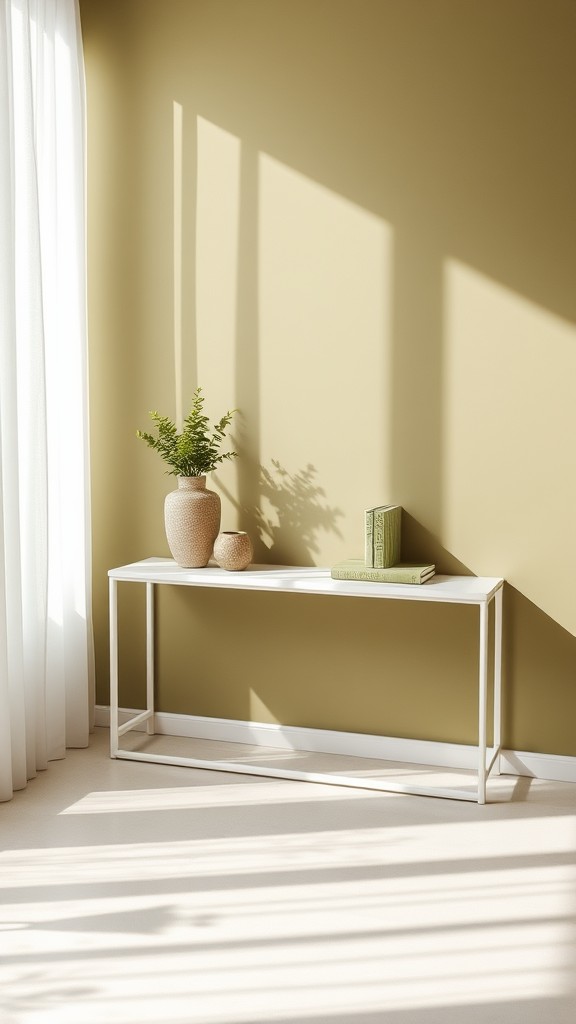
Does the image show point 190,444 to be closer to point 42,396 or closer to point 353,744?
point 42,396

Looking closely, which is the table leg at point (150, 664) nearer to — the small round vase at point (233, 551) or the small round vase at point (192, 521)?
the small round vase at point (192, 521)

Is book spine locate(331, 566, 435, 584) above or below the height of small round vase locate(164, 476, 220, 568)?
below

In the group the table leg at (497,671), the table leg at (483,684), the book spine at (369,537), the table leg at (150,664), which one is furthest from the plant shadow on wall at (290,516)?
the table leg at (483,684)

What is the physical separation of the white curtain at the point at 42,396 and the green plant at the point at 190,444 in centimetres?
34

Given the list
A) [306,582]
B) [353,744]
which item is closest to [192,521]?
[306,582]

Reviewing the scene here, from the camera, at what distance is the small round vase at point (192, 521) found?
11.1 feet

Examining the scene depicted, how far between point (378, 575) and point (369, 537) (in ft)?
0.40

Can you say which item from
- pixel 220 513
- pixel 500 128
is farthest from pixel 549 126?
pixel 220 513

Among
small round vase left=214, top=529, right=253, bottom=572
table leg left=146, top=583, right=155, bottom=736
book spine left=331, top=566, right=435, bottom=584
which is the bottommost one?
table leg left=146, top=583, right=155, bottom=736

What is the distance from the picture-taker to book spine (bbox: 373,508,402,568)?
315cm

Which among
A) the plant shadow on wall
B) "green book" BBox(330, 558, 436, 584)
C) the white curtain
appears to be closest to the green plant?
the plant shadow on wall

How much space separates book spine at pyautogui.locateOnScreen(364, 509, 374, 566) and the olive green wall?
0.81 feet

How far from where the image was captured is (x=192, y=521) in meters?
3.39

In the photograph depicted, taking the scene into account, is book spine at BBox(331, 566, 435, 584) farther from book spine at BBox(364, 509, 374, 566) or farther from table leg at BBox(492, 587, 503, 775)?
table leg at BBox(492, 587, 503, 775)
